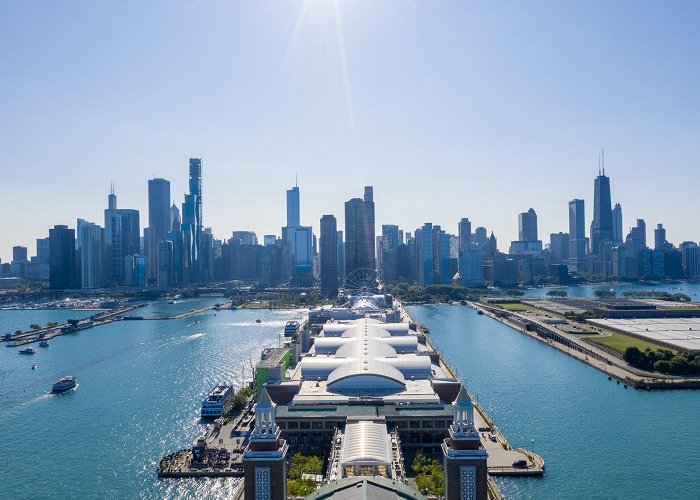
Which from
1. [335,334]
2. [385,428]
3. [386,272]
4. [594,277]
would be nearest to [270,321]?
[335,334]

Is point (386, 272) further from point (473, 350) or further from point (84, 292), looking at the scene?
point (473, 350)

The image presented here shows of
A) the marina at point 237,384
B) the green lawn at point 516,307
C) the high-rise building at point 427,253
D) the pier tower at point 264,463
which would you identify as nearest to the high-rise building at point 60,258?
the marina at point 237,384

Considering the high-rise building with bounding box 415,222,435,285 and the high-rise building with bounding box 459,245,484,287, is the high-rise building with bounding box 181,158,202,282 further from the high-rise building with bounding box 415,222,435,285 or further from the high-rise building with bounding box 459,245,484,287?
the high-rise building with bounding box 459,245,484,287

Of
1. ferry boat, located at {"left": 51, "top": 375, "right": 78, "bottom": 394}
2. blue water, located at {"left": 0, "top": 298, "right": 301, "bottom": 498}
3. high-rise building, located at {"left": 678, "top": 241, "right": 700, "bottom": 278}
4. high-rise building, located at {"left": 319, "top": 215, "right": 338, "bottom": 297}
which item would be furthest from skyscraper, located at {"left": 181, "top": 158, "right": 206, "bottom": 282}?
high-rise building, located at {"left": 678, "top": 241, "right": 700, "bottom": 278}

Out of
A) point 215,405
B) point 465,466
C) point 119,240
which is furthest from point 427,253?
point 465,466

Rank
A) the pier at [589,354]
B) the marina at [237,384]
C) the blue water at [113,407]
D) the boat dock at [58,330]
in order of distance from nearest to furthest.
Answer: the marina at [237,384] → the blue water at [113,407] → the pier at [589,354] → the boat dock at [58,330]

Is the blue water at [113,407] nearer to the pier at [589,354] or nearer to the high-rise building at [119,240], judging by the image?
the pier at [589,354]

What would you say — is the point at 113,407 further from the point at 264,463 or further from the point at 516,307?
the point at 516,307
